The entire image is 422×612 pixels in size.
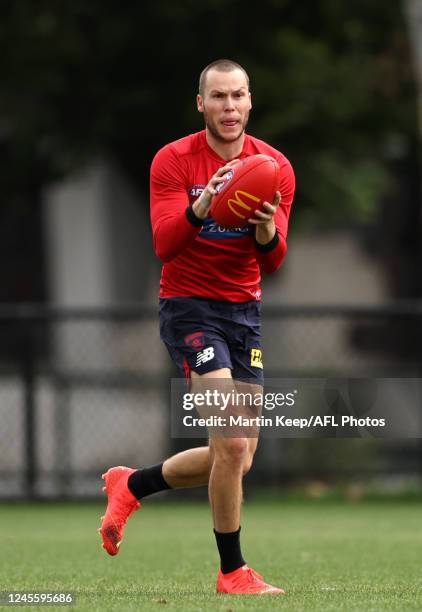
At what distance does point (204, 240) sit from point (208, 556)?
281 centimetres

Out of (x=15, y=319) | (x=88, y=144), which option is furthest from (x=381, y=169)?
(x=15, y=319)

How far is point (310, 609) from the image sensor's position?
5910 mm

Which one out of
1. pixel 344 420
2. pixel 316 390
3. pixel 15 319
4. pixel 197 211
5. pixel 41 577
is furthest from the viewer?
pixel 15 319

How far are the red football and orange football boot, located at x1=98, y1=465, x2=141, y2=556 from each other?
5.30 feet

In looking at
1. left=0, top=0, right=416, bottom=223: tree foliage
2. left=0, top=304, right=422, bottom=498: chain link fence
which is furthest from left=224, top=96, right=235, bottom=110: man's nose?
left=0, top=0, right=416, bottom=223: tree foliage

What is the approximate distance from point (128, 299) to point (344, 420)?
31.4 ft

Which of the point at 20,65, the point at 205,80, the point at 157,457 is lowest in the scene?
the point at 157,457

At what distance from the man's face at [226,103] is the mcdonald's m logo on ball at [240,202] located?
0.44 meters

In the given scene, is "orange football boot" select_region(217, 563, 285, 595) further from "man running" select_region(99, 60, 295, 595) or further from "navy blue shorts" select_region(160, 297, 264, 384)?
"navy blue shorts" select_region(160, 297, 264, 384)

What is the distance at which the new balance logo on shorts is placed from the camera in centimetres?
666

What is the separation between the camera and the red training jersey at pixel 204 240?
6684mm

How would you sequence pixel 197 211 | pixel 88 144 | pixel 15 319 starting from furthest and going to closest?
pixel 88 144 → pixel 15 319 → pixel 197 211

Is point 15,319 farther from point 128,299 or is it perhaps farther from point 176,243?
point 176,243

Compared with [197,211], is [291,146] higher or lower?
higher
